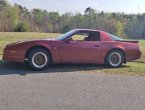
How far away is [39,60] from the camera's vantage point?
9203 mm

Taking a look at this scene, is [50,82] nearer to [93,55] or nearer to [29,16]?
[93,55]

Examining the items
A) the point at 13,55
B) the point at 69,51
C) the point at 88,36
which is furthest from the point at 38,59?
the point at 88,36

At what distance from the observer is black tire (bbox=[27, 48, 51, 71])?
9.10 meters

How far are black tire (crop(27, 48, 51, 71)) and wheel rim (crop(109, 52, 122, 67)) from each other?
2.14 metres

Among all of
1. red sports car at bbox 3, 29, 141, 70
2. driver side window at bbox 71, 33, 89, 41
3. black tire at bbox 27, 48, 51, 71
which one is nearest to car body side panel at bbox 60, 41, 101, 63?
red sports car at bbox 3, 29, 141, 70

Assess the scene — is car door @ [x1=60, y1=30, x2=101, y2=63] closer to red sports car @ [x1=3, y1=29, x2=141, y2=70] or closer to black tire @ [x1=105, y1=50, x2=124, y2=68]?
red sports car @ [x1=3, y1=29, x2=141, y2=70]

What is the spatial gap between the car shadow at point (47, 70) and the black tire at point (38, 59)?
0.58 feet

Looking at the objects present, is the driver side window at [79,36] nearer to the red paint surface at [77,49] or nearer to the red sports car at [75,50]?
the red sports car at [75,50]

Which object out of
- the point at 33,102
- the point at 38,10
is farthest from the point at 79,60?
the point at 38,10

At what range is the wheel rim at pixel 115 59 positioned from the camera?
32.9 ft

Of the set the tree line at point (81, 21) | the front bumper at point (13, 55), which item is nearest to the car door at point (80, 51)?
the front bumper at point (13, 55)

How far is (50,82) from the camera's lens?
7328 millimetres

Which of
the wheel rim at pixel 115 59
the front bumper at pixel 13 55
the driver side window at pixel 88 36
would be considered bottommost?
the wheel rim at pixel 115 59

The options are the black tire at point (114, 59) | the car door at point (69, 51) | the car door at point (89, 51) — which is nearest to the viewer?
the car door at point (69, 51)
